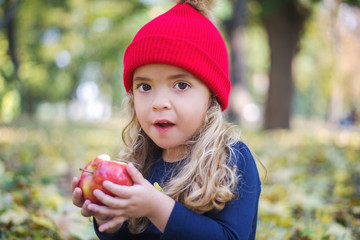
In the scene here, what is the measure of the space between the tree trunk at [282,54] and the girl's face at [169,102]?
10.3 meters

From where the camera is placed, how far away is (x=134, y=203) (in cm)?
126

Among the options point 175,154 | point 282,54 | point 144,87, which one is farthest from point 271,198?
point 282,54

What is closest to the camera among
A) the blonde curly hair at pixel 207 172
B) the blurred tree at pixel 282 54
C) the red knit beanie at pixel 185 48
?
the blonde curly hair at pixel 207 172

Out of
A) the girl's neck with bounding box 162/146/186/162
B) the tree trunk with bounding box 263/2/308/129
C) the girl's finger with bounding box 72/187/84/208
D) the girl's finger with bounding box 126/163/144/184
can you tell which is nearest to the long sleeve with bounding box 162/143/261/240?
the girl's finger with bounding box 126/163/144/184

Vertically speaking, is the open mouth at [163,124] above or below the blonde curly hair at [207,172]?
above

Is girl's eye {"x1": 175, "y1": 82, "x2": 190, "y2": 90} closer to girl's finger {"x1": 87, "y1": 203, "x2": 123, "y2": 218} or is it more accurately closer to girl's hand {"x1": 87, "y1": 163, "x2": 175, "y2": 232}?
girl's hand {"x1": 87, "y1": 163, "x2": 175, "y2": 232}

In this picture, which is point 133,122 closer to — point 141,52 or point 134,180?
point 141,52

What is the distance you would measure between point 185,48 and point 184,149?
0.50 m

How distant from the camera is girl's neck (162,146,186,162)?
171cm

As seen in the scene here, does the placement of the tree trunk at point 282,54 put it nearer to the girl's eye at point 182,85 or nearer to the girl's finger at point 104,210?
the girl's eye at point 182,85

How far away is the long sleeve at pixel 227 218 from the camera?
132 cm

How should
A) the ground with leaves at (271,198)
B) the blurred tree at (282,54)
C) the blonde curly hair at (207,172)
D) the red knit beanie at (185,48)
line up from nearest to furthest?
the blonde curly hair at (207,172) → the red knit beanie at (185,48) → the ground with leaves at (271,198) → the blurred tree at (282,54)

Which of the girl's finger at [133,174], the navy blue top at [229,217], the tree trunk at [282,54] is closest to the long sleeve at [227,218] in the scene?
the navy blue top at [229,217]

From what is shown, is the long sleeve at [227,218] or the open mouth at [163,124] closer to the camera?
the long sleeve at [227,218]
